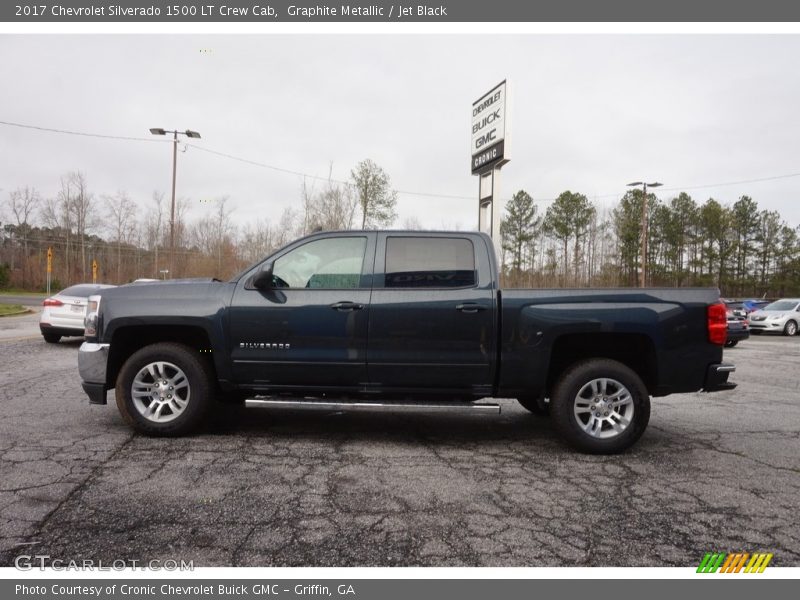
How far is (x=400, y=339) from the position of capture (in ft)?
15.2

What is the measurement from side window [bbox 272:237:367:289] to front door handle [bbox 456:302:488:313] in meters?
0.94

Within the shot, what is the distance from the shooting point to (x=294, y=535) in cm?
292

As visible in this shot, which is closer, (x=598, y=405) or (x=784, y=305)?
(x=598, y=405)

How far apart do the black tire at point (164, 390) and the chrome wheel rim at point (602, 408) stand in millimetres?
3321

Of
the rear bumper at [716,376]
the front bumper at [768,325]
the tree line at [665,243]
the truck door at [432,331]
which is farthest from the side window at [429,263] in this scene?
the tree line at [665,243]

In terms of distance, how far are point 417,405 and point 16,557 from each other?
2858 mm

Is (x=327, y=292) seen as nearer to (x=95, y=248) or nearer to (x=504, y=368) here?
(x=504, y=368)

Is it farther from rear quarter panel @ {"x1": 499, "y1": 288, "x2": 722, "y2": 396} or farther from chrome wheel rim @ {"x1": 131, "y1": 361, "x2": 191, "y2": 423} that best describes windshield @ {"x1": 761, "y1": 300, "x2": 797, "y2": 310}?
chrome wheel rim @ {"x1": 131, "y1": 361, "x2": 191, "y2": 423}

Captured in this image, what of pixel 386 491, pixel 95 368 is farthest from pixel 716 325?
pixel 95 368

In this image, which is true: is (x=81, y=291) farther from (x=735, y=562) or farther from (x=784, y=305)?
(x=784, y=305)

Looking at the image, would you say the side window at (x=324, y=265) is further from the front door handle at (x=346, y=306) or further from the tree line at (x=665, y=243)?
the tree line at (x=665, y=243)

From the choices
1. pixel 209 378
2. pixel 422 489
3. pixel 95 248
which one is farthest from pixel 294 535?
pixel 95 248

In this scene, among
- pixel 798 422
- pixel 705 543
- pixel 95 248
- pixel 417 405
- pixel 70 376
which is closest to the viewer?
pixel 705 543

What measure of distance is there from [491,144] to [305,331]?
10.0 metres
